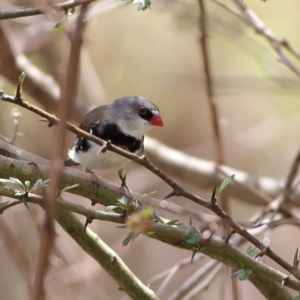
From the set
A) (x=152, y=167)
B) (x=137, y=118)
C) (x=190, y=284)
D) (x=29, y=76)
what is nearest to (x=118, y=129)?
(x=137, y=118)

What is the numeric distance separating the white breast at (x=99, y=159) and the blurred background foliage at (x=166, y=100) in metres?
1.44

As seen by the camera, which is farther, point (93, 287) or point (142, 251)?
point (142, 251)

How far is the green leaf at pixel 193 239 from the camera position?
164cm

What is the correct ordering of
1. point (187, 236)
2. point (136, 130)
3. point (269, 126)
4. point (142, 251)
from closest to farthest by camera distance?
point (187, 236) → point (136, 130) → point (269, 126) → point (142, 251)

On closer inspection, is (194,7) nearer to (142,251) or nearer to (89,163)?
(89,163)

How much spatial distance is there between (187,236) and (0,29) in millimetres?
2720

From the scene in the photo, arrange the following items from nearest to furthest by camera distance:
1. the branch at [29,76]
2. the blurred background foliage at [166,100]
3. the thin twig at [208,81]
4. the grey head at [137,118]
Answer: the thin twig at [208,81] < the grey head at [137,118] < the branch at [29,76] < the blurred background foliage at [166,100]

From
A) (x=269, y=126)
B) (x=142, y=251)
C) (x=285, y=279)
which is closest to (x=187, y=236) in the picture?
(x=285, y=279)

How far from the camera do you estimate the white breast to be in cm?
304

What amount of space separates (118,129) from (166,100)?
3.41m

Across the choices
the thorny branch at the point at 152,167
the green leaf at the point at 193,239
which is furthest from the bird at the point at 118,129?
the thorny branch at the point at 152,167

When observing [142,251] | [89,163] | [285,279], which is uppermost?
[142,251]

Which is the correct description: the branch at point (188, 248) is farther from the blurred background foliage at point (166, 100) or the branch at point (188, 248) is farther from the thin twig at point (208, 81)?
the blurred background foliage at point (166, 100)

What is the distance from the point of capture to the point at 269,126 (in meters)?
5.09
